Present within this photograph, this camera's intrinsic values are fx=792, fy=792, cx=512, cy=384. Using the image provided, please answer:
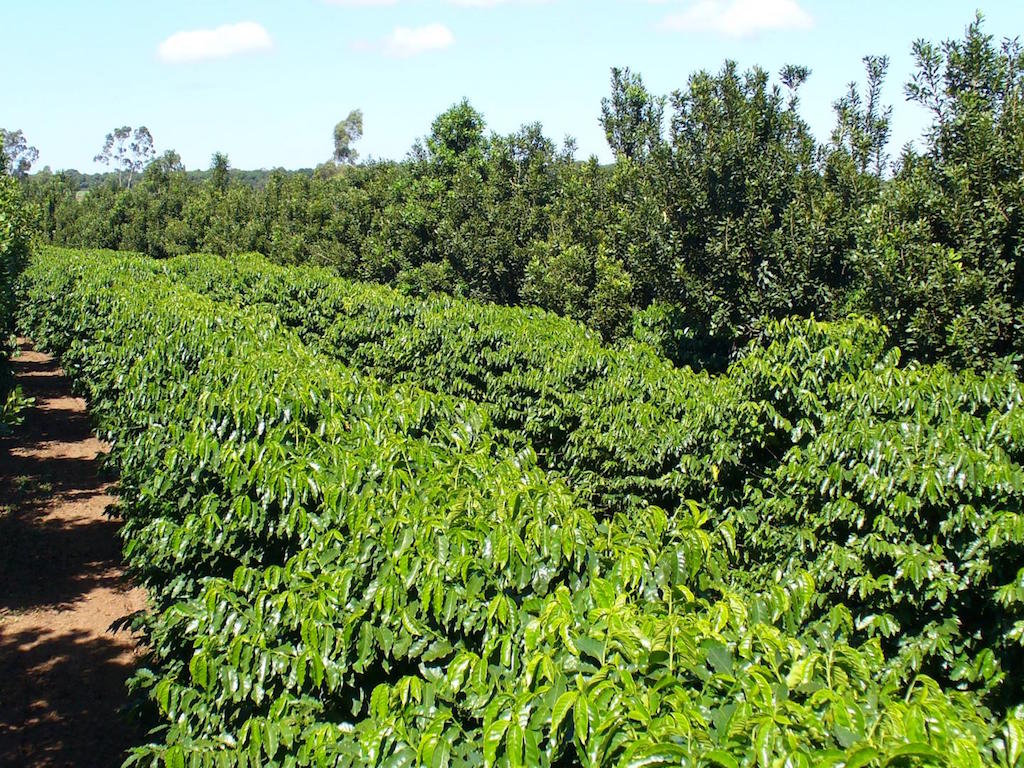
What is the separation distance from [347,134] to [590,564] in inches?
3590

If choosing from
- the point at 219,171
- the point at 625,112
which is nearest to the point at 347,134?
the point at 219,171

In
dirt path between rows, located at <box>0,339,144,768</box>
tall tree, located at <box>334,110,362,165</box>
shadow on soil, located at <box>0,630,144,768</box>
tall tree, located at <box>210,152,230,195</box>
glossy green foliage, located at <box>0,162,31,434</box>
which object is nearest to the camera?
shadow on soil, located at <box>0,630,144,768</box>

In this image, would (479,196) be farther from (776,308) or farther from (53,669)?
(53,669)

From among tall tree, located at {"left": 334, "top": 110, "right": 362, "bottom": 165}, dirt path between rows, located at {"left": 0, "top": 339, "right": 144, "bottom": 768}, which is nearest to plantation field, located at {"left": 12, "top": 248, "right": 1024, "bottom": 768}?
dirt path between rows, located at {"left": 0, "top": 339, "right": 144, "bottom": 768}

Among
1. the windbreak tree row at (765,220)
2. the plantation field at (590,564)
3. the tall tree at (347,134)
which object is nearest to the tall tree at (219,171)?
the windbreak tree row at (765,220)

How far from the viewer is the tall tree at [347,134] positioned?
3435 inches

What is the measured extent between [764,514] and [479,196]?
1326 centimetres

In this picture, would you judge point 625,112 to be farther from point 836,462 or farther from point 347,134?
point 347,134

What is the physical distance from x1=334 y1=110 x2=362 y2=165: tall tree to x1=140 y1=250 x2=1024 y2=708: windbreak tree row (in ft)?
276

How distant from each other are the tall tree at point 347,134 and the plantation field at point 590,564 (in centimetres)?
8467

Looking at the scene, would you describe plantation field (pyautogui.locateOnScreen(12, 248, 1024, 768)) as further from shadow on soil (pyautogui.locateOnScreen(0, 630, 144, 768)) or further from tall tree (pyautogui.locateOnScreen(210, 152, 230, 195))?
tall tree (pyautogui.locateOnScreen(210, 152, 230, 195))

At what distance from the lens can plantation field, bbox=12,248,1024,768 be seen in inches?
88.7

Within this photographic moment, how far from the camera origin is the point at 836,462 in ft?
16.2

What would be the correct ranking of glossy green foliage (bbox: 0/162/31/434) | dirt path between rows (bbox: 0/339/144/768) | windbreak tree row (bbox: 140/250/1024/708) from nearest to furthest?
1. windbreak tree row (bbox: 140/250/1024/708)
2. dirt path between rows (bbox: 0/339/144/768)
3. glossy green foliage (bbox: 0/162/31/434)
